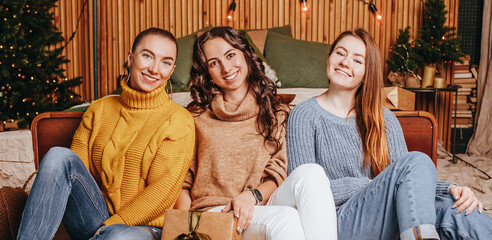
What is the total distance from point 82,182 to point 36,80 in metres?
2.98

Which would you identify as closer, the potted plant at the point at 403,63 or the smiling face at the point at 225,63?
the smiling face at the point at 225,63

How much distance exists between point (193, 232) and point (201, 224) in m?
0.05

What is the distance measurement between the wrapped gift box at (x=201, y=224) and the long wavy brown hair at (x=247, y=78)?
581mm

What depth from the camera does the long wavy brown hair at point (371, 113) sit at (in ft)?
5.57

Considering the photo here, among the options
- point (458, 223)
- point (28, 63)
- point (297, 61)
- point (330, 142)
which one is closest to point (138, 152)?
point (330, 142)

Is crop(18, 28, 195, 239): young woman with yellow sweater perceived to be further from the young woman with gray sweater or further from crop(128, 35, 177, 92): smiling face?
the young woman with gray sweater

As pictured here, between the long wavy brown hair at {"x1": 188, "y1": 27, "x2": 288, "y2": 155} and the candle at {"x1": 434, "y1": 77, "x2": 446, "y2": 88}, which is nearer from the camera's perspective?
the long wavy brown hair at {"x1": 188, "y1": 27, "x2": 288, "y2": 155}

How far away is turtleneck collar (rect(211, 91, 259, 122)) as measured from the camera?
1.75m

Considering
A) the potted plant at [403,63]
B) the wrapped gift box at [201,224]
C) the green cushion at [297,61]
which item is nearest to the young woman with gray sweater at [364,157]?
the wrapped gift box at [201,224]

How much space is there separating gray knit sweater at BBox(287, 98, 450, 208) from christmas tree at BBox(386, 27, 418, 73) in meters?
2.38

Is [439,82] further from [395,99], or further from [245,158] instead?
[245,158]

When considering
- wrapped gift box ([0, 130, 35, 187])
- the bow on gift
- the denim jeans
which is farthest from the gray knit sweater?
wrapped gift box ([0, 130, 35, 187])

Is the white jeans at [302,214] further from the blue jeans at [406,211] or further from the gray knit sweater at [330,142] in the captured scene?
the gray knit sweater at [330,142]

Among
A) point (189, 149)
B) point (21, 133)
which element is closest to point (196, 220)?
point (189, 149)
